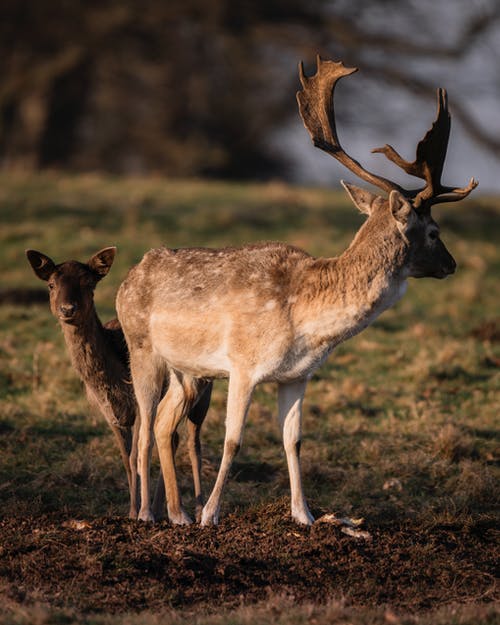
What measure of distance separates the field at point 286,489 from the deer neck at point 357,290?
1448 mm

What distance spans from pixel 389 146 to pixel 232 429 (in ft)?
8.18

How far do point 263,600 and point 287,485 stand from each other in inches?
120

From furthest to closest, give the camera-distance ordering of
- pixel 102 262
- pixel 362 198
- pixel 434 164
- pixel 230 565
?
pixel 102 262 < pixel 362 198 < pixel 434 164 < pixel 230 565

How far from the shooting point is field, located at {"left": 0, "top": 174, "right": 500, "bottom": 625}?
673cm

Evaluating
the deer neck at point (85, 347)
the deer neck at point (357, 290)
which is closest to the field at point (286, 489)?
the deer neck at point (85, 347)

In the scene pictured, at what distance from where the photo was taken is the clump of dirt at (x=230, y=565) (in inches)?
266

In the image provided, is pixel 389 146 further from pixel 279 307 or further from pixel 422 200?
pixel 279 307

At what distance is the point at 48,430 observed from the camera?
10758 mm

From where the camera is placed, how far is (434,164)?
8.47m

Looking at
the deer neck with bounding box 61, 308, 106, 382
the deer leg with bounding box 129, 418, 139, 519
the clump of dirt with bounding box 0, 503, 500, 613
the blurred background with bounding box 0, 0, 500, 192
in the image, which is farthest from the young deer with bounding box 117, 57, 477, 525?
the blurred background with bounding box 0, 0, 500, 192

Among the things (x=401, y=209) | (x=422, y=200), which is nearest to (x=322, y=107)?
(x=422, y=200)

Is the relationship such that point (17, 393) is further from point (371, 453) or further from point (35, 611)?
point (35, 611)

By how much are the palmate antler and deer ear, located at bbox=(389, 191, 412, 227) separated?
204 millimetres

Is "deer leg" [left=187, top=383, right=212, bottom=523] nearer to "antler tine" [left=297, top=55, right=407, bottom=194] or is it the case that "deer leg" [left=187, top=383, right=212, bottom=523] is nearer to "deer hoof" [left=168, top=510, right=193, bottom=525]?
"deer hoof" [left=168, top=510, right=193, bottom=525]
